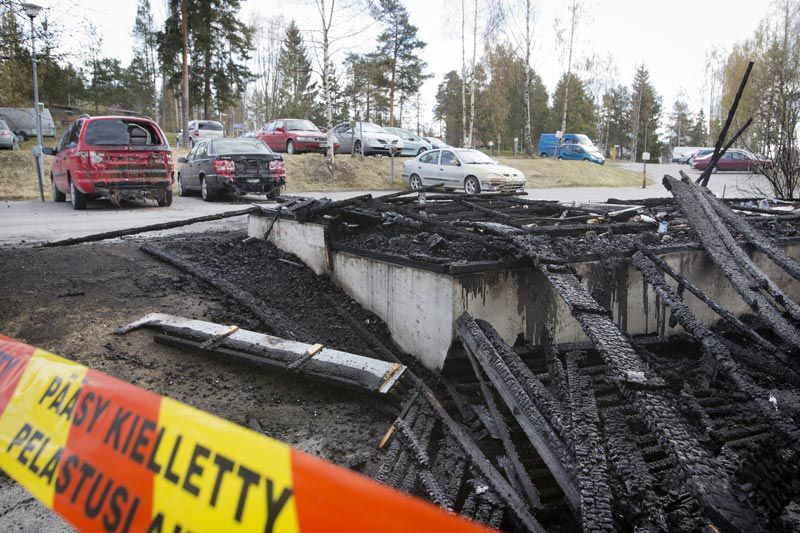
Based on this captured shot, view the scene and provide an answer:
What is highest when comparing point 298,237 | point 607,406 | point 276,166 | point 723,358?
point 276,166

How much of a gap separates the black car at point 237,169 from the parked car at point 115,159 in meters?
1.70

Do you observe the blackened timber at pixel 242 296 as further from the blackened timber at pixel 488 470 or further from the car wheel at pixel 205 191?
the car wheel at pixel 205 191

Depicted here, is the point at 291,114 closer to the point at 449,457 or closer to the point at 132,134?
the point at 132,134

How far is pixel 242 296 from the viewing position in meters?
5.73

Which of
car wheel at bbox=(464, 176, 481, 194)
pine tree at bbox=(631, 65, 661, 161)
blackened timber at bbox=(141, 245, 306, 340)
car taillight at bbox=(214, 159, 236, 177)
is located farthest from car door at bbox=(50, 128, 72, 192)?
pine tree at bbox=(631, 65, 661, 161)

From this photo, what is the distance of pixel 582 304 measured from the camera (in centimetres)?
339

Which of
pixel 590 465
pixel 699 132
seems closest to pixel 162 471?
pixel 590 465

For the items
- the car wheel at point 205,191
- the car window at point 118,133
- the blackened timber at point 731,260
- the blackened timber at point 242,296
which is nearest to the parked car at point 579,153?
the car wheel at point 205,191

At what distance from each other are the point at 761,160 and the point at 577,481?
11.9 m

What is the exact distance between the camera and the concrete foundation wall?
4305mm

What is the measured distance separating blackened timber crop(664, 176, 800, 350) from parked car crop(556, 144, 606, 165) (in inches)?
1327

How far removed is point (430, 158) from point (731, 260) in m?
15.8

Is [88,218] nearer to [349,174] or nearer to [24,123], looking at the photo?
[349,174]

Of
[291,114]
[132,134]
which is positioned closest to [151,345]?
[132,134]
